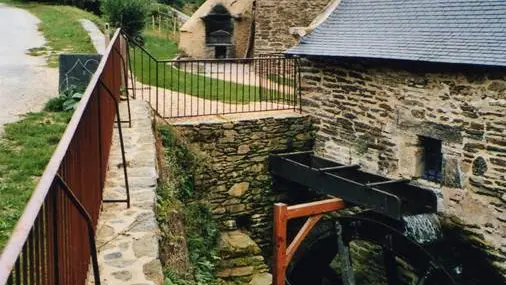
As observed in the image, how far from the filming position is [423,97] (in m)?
8.33

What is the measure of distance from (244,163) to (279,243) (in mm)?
2522

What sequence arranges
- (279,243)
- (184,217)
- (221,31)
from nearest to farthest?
(184,217) → (279,243) → (221,31)

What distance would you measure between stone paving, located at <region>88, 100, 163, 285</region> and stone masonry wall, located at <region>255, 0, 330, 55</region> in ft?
34.1

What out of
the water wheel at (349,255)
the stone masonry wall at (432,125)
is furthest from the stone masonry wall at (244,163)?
the water wheel at (349,255)

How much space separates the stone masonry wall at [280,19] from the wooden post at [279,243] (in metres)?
8.71

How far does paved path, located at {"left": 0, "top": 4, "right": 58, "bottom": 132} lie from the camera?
808 centimetres

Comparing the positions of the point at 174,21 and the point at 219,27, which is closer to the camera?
the point at 219,27

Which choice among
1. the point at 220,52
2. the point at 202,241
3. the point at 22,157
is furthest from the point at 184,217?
the point at 220,52

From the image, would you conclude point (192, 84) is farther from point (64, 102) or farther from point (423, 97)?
point (423, 97)

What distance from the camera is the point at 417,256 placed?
779cm

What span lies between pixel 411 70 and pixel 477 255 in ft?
9.05

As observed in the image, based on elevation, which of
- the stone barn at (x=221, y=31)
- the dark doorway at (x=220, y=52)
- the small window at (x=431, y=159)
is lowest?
the small window at (x=431, y=159)

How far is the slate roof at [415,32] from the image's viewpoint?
754 cm

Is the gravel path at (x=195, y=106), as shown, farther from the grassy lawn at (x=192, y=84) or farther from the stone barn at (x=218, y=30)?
the stone barn at (x=218, y=30)
